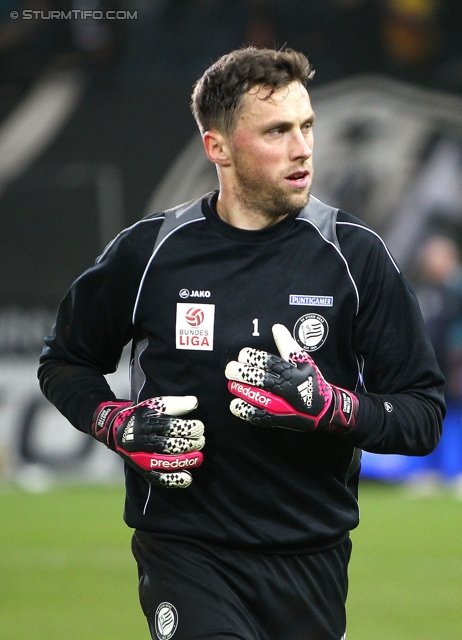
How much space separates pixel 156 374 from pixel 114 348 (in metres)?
0.28

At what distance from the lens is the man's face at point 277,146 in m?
3.25

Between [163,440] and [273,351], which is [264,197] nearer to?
[273,351]

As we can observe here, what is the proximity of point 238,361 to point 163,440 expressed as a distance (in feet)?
0.98

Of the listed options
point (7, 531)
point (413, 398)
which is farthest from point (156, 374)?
point (7, 531)

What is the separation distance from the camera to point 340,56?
1320cm

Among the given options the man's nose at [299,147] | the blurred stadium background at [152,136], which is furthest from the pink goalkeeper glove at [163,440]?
the blurred stadium background at [152,136]

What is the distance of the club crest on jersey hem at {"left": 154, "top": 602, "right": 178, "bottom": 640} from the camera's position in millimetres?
3094

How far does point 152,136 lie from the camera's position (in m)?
12.8

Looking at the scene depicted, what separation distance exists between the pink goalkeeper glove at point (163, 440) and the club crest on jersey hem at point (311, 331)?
369 millimetres

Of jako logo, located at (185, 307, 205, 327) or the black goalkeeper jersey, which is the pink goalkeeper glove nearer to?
the black goalkeeper jersey

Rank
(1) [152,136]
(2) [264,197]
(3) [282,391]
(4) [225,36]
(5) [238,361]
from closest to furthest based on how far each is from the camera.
A: (3) [282,391], (5) [238,361], (2) [264,197], (1) [152,136], (4) [225,36]

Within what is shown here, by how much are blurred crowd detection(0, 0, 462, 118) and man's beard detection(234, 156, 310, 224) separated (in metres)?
9.61

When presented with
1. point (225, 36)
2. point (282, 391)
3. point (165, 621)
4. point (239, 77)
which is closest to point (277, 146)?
point (239, 77)

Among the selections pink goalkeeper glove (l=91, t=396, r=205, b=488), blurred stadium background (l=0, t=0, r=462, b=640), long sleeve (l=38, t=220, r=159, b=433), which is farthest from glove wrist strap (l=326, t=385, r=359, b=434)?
blurred stadium background (l=0, t=0, r=462, b=640)
